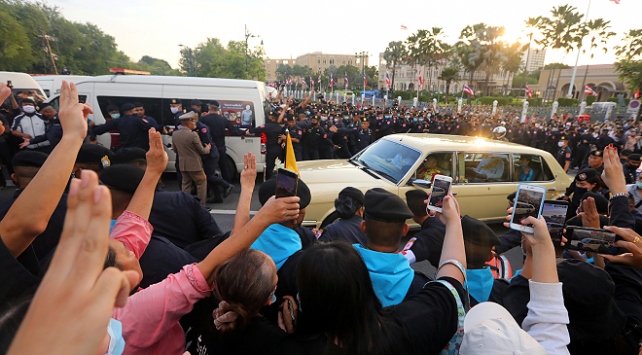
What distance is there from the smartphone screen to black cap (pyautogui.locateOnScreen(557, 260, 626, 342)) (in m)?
0.27

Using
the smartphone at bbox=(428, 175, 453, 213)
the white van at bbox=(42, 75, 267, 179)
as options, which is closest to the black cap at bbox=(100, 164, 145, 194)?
the smartphone at bbox=(428, 175, 453, 213)

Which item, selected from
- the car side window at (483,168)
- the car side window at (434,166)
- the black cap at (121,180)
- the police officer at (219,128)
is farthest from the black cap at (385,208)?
the police officer at (219,128)

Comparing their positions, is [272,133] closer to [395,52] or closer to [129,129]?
[129,129]

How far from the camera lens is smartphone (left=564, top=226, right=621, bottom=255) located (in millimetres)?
1783

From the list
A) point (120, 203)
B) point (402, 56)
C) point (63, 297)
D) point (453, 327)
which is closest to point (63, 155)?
point (63, 297)

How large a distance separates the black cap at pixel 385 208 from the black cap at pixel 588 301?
2.53ft

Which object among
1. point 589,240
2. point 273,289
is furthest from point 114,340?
point 589,240

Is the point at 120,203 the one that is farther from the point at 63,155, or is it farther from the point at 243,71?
the point at 243,71

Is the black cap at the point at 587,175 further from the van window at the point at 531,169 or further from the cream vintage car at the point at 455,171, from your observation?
the van window at the point at 531,169

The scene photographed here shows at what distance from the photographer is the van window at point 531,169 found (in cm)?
523

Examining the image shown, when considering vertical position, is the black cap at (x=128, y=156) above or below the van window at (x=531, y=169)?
above

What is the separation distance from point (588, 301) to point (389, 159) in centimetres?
380

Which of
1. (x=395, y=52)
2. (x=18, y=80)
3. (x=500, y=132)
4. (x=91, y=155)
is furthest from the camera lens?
(x=395, y=52)

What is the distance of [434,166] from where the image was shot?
4.84 meters
